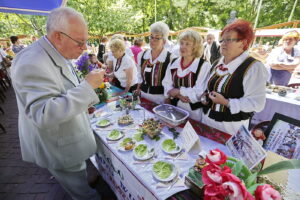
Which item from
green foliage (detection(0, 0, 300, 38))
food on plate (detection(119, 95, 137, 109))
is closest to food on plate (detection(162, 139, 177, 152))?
food on plate (detection(119, 95, 137, 109))

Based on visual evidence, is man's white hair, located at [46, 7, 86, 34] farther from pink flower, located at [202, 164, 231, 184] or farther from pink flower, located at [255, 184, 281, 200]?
pink flower, located at [255, 184, 281, 200]

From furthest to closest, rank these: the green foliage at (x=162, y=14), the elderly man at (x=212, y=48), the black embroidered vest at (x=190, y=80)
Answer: the green foliage at (x=162, y=14), the elderly man at (x=212, y=48), the black embroidered vest at (x=190, y=80)

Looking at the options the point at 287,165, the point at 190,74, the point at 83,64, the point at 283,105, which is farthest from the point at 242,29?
the point at 283,105

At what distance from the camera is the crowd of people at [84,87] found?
0.98 meters

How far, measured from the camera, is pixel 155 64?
7.45ft

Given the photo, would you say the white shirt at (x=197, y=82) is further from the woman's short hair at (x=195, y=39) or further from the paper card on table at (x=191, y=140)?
the paper card on table at (x=191, y=140)

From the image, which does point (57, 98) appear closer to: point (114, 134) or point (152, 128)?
point (114, 134)

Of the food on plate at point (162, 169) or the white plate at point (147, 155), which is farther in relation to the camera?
the white plate at point (147, 155)

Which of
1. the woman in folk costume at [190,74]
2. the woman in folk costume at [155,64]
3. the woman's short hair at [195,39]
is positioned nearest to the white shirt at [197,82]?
the woman in folk costume at [190,74]

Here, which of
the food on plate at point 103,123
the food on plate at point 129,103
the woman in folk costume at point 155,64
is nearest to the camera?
the food on plate at point 103,123

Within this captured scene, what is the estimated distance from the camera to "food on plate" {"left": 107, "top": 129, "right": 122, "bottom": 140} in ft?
4.98

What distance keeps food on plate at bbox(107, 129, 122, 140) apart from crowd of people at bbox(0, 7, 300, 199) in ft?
0.53

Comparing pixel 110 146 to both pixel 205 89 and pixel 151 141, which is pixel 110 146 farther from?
pixel 205 89

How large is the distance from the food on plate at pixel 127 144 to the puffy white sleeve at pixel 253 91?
1.01m
